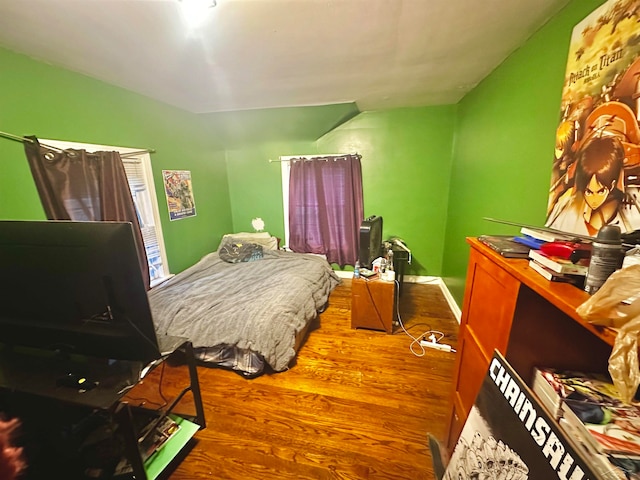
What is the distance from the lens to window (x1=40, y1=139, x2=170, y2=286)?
8.02ft

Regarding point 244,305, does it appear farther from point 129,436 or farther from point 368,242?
point 368,242

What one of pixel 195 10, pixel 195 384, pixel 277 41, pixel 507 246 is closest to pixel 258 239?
pixel 195 384

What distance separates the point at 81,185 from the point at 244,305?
1.61m

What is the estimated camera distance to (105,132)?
2174mm

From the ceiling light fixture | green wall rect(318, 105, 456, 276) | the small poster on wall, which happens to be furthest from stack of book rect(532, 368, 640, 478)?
the small poster on wall

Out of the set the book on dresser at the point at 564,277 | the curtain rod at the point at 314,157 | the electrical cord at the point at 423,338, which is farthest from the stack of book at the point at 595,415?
the curtain rod at the point at 314,157

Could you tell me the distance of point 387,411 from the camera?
161 cm

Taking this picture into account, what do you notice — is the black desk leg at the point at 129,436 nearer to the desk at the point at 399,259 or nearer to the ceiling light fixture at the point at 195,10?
the ceiling light fixture at the point at 195,10

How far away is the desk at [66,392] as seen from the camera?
95 cm

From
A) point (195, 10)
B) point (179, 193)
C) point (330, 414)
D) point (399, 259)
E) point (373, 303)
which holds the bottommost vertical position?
point (330, 414)

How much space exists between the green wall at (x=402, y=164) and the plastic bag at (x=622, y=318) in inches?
120

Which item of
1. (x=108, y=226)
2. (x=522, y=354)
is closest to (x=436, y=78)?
(x=522, y=354)

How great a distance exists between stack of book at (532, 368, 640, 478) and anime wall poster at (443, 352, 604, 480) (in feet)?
0.15

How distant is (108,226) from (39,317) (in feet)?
1.89
